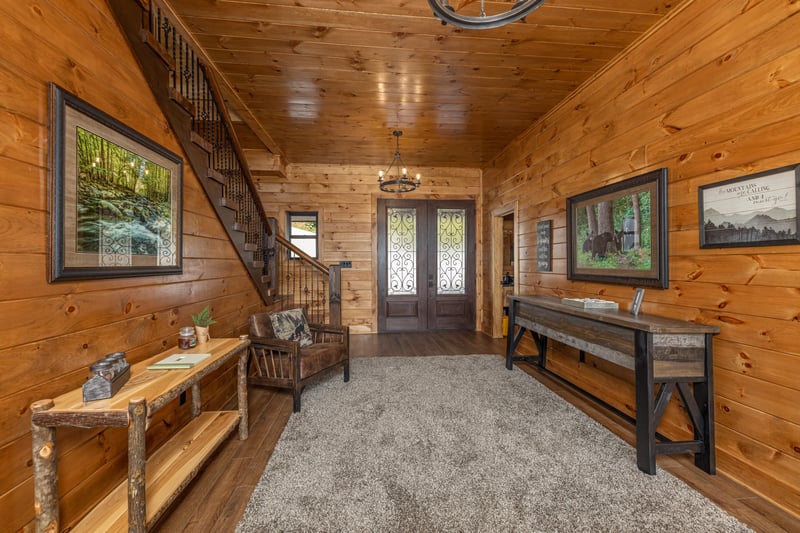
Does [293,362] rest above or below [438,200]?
below

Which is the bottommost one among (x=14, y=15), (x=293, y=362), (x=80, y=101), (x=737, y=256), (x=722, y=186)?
(x=293, y=362)

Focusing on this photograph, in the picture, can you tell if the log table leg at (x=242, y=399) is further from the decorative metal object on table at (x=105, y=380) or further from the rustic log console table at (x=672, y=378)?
the rustic log console table at (x=672, y=378)

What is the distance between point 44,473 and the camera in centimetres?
119

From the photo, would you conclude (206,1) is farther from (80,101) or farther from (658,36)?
(658,36)

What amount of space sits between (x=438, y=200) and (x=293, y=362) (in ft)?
13.5

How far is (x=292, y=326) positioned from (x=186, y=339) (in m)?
1.31

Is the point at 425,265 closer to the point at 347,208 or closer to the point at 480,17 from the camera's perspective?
the point at 347,208

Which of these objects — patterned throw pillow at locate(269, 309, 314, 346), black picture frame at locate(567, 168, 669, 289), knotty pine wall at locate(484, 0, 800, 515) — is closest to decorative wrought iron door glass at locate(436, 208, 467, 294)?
black picture frame at locate(567, 168, 669, 289)

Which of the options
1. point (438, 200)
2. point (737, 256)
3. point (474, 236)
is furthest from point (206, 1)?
point (474, 236)

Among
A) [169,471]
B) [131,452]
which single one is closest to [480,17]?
[131,452]

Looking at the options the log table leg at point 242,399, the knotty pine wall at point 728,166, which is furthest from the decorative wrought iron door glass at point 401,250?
the log table leg at point 242,399

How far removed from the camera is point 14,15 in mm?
1224

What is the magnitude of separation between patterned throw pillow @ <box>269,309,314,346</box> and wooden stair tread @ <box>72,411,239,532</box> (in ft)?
3.21

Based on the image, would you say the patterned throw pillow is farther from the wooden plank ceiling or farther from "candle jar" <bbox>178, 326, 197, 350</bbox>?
the wooden plank ceiling
